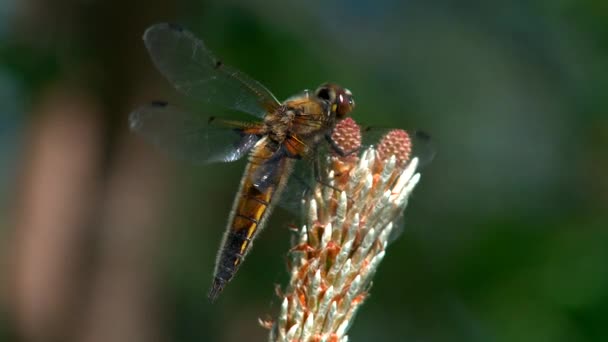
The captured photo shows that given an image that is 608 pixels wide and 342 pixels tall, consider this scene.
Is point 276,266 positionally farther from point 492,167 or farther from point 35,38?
point 35,38

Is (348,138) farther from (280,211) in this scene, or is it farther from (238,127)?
(280,211)

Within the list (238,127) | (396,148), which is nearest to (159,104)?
(238,127)

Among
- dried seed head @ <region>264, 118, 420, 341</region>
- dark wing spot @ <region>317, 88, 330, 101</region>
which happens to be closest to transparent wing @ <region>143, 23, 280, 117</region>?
dark wing spot @ <region>317, 88, 330, 101</region>

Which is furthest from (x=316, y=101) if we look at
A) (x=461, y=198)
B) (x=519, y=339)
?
(x=461, y=198)

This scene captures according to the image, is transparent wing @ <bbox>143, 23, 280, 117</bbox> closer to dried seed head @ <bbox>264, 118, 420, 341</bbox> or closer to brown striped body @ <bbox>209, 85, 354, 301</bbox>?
brown striped body @ <bbox>209, 85, 354, 301</bbox>

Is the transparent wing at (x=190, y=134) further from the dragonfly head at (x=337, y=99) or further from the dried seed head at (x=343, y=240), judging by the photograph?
the dried seed head at (x=343, y=240)
